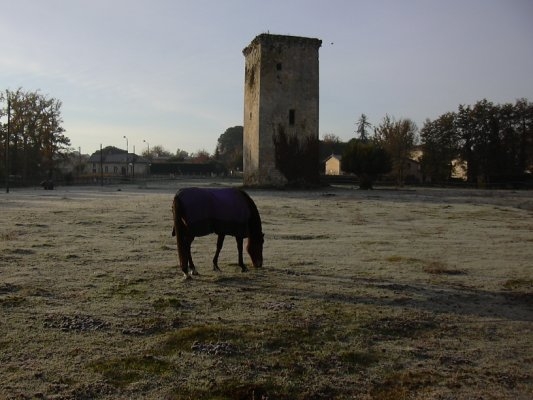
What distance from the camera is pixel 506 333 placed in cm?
539

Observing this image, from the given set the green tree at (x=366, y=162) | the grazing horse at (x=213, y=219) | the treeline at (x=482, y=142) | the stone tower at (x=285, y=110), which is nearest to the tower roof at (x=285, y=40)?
the stone tower at (x=285, y=110)

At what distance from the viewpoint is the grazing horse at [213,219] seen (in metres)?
7.77

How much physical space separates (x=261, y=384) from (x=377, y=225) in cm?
1170

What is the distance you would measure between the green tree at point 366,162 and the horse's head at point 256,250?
3497 cm

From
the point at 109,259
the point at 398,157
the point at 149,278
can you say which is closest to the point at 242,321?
the point at 149,278

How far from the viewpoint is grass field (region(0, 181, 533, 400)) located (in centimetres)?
405

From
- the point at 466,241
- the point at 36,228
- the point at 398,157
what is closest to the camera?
the point at 466,241

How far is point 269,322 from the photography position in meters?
5.57

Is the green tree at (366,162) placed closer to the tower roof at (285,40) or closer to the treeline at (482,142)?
the tower roof at (285,40)

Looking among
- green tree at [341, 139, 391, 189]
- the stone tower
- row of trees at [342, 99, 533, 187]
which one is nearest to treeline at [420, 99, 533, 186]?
row of trees at [342, 99, 533, 187]

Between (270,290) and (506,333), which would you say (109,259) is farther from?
(506,333)

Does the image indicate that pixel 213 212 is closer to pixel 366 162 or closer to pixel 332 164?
pixel 366 162

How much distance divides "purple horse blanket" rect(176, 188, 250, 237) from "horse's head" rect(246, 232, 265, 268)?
170 mm

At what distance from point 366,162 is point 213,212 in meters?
36.1
